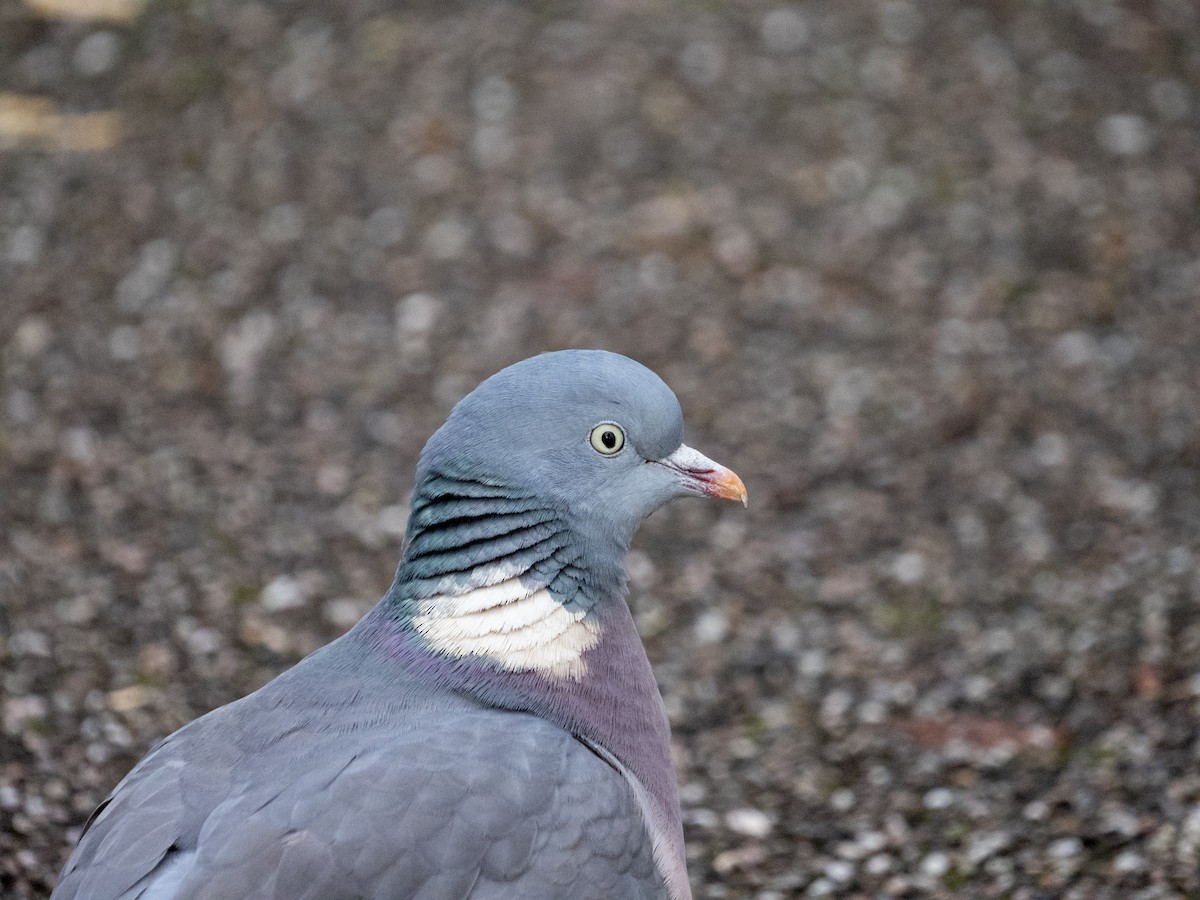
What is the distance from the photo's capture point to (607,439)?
10.6 feet

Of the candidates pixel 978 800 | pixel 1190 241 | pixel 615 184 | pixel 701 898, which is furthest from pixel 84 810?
pixel 1190 241

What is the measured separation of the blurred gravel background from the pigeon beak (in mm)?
1350

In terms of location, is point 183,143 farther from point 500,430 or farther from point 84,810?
point 500,430

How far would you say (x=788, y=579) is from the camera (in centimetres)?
555

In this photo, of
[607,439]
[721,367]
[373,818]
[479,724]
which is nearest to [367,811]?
[373,818]

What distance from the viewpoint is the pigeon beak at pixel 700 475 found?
3.34m

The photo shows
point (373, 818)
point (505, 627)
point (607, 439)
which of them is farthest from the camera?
point (607, 439)

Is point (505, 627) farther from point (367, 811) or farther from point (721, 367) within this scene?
point (721, 367)

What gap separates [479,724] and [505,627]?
0.85 feet

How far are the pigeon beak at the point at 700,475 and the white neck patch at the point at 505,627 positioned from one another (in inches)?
17.3

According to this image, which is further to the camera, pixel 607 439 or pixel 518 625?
pixel 607 439

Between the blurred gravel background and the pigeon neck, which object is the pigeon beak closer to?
the pigeon neck

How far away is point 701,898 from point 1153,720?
1.56m

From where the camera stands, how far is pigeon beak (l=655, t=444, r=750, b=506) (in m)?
3.34
